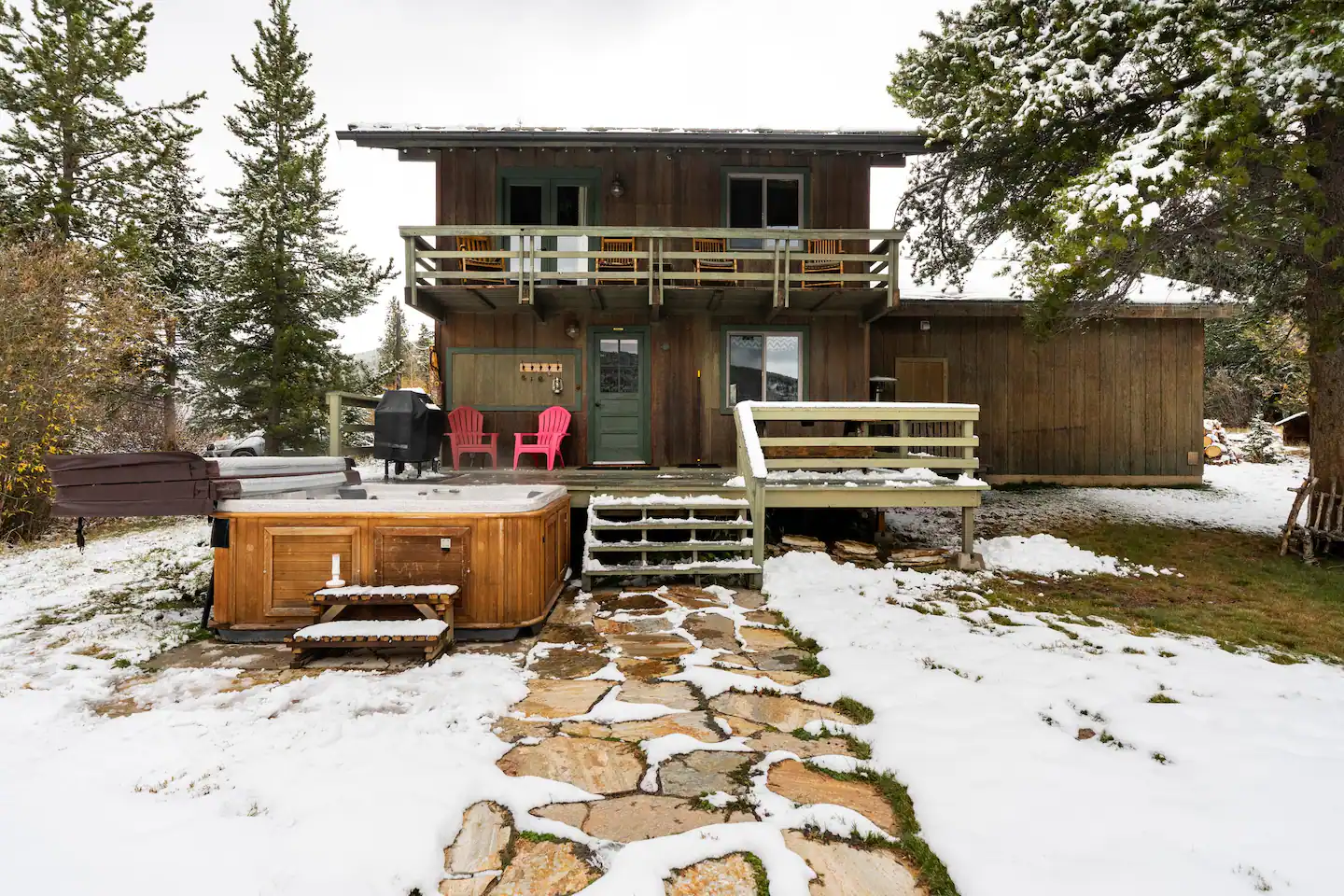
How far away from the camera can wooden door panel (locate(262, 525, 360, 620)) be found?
4230mm

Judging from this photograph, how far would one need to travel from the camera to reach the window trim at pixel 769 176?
30.8ft

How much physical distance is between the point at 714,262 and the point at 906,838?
8134mm

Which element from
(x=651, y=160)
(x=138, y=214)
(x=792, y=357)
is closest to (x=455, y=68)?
(x=138, y=214)

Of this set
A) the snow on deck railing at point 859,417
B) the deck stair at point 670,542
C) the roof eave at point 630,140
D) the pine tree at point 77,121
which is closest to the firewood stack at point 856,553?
the snow on deck railing at point 859,417

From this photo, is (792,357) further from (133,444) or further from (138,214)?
(138,214)

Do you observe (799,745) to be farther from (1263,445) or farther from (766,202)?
(1263,445)

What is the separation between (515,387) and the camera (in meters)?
9.10

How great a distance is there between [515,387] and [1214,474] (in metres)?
13.7

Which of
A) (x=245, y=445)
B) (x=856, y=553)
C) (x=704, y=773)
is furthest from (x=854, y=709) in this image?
(x=245, y=445)

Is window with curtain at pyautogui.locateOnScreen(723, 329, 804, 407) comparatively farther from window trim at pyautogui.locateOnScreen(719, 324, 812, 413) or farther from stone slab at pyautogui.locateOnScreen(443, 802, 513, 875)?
stone slab at pyautogui.locateOnScreen(443, 802, 513, 875)

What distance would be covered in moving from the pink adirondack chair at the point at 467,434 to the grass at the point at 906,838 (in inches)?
271

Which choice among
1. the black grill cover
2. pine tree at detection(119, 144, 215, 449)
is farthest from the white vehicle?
the black grill cover

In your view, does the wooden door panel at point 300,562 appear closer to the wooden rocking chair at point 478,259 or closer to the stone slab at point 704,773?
the stone slab at point 704,773

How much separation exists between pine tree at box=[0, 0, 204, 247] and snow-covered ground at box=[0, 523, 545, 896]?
12.4 meters
